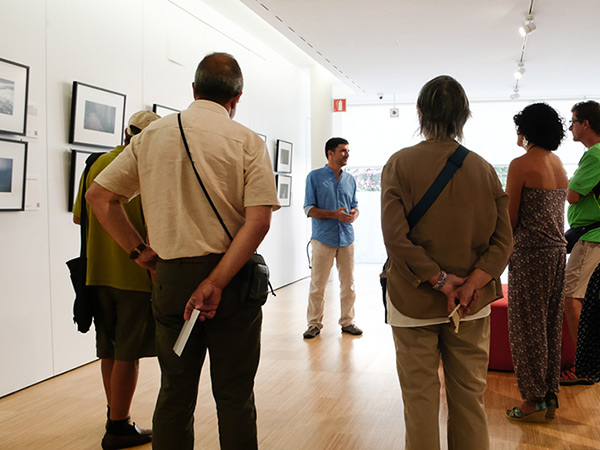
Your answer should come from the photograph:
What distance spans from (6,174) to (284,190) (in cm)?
515

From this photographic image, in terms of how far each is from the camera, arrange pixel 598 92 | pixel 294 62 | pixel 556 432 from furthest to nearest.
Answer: pixel 598 92 → pixel 294 62 → pixel 556 432

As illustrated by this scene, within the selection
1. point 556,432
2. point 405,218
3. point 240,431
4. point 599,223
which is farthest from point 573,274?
point 240,431

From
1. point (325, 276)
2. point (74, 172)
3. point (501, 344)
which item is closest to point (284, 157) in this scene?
point (325, 276)

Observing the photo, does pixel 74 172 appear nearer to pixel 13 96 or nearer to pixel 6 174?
pixel 6 174

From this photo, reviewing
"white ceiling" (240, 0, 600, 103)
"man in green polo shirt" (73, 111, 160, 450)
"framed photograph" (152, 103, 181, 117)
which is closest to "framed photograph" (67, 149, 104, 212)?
"framed photograph" (152, 103, 181, 117)

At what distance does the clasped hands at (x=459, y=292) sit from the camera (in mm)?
2102

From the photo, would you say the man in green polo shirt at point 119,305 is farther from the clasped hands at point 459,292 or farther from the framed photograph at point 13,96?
the clasped hands at point 459,292

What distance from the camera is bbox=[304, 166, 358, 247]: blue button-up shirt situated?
17.6 ft

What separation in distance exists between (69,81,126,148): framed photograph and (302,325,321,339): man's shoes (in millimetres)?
2383

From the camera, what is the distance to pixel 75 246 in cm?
439

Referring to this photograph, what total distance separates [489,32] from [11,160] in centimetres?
500

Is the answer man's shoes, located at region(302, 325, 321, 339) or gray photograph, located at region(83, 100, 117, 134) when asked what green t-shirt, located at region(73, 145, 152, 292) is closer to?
gray photograph, located at region(83, 100, 117, 134)

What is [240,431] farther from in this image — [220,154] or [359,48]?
[359,48]

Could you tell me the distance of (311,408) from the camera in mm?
3459
